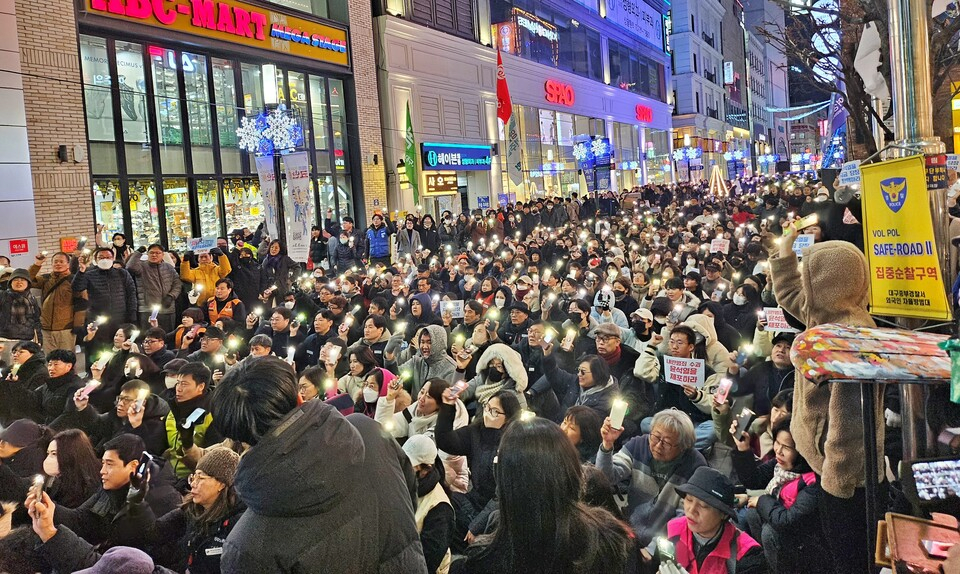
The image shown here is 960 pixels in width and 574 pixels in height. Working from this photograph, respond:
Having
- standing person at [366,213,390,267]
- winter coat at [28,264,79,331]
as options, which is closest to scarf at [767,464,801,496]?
winter coat at [28,264,79,331]

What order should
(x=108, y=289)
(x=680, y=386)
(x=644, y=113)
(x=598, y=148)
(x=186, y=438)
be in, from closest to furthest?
1. (x=186, y=438)
2. (x=680, y=386)
3. (x=108, y=289)
4. (x=598, y=148)
5. (x=644, y=113)

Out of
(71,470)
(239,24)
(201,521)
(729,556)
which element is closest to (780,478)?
(729,556)

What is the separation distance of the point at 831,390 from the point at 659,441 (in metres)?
1.33

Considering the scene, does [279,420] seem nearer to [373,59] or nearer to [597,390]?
[597,390]

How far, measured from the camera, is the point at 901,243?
12.8 feet

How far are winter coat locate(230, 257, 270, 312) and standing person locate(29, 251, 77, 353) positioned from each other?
284cm

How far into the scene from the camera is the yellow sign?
372 cm

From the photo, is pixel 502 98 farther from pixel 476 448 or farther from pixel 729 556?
pixel 729 556

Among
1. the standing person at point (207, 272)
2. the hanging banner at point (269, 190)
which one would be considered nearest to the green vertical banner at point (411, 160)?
the hanging banner at point (269, 190)

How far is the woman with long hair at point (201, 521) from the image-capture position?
4.26m

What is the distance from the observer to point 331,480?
2.72 m

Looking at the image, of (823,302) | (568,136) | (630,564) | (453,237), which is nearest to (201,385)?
(630,564)

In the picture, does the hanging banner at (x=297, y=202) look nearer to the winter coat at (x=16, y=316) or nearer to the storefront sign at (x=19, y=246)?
the storefront sign at (x=19, y=246)

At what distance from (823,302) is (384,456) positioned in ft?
7.49
